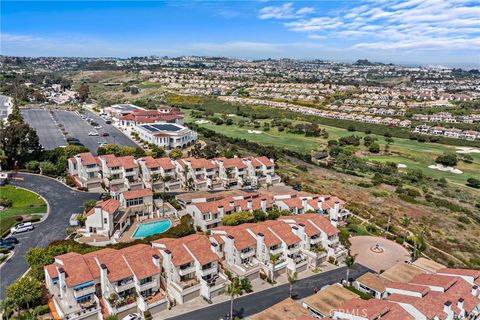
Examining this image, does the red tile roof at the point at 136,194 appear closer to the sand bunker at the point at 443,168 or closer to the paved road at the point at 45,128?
the paved road at the point at 45,128

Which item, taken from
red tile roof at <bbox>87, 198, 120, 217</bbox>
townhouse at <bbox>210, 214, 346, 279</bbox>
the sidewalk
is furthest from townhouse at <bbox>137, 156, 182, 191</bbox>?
the sidewalk

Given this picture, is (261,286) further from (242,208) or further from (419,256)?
(419,256)

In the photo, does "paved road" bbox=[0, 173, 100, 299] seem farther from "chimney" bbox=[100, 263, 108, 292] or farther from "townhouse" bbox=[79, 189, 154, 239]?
"chimney" bbox=[100, 263, 108, 292]

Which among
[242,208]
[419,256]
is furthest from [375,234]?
[242,208]

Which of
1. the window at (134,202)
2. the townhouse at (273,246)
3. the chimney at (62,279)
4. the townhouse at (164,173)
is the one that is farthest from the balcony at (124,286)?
the townhouse at (164,173)

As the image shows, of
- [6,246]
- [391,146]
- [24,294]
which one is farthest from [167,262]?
[391,146]

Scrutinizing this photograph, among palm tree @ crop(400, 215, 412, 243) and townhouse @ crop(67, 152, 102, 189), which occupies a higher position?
townhouse @ crop(67, 152, 102, 189)
